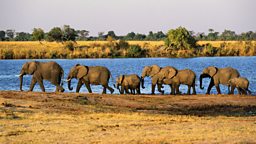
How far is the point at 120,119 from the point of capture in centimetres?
2127

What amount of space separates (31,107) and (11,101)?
1.42 m

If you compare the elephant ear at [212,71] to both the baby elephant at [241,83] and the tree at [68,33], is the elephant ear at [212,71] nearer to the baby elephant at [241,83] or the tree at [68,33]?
the baby elephant at [241,83]

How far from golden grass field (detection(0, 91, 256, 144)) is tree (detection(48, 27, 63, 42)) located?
92.2 m

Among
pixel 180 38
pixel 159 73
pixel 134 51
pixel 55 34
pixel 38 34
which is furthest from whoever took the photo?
pixel 38 34

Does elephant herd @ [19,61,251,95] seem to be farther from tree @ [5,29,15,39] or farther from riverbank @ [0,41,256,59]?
tree @ [5,29,15,39]

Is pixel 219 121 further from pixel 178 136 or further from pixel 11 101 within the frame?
pixel 11 101

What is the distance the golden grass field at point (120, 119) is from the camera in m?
17.1

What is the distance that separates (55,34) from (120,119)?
102 meters

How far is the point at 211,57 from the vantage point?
101m

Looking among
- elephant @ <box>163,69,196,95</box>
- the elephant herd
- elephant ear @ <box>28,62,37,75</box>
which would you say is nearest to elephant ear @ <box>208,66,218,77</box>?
the elephant herd

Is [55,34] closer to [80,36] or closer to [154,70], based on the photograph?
[80,36]

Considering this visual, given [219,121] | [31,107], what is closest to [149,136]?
[219,121]

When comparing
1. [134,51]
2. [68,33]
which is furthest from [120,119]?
[68,33]

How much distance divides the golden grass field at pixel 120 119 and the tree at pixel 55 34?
92.2 metres
